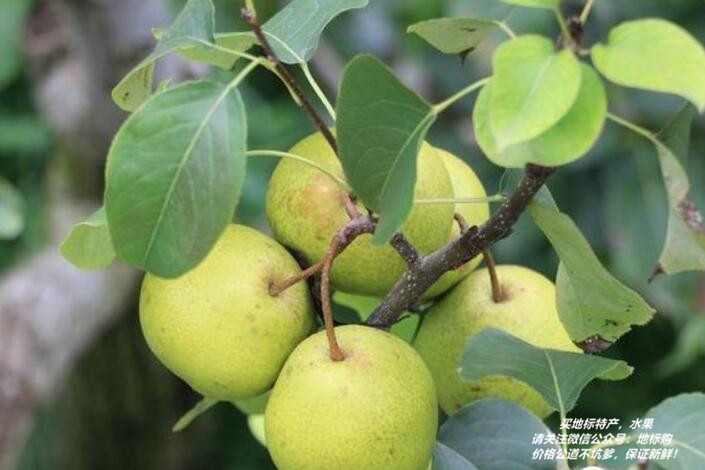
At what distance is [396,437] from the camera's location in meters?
0.59

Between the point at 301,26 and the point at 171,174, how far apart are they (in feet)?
0.52

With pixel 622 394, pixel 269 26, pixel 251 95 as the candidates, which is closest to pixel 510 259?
pixel 622 394

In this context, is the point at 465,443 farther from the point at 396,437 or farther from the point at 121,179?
the point at 121,179

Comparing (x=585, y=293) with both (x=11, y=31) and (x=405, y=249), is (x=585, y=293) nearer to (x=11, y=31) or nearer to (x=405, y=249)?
(x=405, y=249)

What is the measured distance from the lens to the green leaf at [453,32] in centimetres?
60

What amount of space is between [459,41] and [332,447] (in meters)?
0.21

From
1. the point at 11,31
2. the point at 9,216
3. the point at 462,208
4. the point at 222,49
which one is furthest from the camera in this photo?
the point at 11,31

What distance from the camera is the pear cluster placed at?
585mm

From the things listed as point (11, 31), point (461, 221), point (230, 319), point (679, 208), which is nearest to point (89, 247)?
point (230, 319)

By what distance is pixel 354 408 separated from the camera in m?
0.58

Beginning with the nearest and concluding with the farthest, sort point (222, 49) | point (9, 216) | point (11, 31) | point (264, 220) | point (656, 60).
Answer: point (656, 60) < point (222, 49) < point (9, 216) < point (264, 220) < point (11, 31)

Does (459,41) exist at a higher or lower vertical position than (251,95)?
higher

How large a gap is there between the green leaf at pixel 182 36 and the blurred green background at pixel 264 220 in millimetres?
1071

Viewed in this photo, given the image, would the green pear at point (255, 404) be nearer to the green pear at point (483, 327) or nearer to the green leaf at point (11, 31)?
the green pear at point (483, 327)
